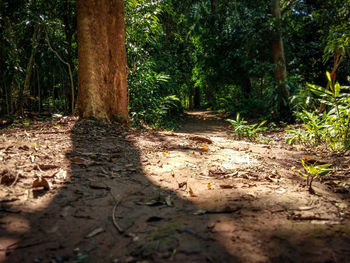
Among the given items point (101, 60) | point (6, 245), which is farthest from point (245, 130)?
point (6, 245)

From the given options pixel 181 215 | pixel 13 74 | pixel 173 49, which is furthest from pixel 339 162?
pixel 173 49

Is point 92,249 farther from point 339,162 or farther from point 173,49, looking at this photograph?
point 173,49

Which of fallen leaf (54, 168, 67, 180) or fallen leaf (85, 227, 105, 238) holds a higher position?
fallen leaf (54, 168, 67, 180)

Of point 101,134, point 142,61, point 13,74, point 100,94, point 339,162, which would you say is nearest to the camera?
point 339,162

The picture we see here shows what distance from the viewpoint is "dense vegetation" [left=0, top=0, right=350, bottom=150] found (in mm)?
4578

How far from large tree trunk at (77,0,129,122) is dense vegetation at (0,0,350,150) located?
47.8 inches

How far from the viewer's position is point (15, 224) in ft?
3.97

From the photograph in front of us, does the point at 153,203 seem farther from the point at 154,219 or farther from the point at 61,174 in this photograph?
the point at 61,174

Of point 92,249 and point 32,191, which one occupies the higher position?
point 32,191

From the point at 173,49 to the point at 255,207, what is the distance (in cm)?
1108

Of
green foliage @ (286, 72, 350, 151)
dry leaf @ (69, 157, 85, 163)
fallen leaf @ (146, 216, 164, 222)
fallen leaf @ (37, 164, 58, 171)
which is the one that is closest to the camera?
fallen leaf @ (146, 216, 164, 222)

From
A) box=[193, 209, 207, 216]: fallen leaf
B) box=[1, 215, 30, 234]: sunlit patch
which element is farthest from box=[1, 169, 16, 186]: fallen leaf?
box=[193, 209, 207, 216]: fallen leaf

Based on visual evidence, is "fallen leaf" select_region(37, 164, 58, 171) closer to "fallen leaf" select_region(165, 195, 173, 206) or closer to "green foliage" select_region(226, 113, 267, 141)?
"fallen leaf" select_region(165, 195, 173, 206)

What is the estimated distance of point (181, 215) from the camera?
1.42m
